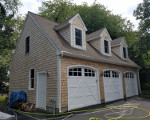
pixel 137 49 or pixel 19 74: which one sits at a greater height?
pixel 137 49

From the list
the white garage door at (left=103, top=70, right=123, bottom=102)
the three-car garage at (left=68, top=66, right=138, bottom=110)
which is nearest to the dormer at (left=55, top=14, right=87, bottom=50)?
the three-car garage at (left=68, top=66, right=138, bottom=110)

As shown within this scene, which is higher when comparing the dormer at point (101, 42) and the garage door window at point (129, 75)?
the dormer at point (101, 42)

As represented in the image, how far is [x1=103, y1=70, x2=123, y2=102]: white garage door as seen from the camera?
9453mm

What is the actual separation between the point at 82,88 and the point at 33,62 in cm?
409

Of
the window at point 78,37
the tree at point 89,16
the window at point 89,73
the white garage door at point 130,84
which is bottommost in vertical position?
the white garage door at point 130,84

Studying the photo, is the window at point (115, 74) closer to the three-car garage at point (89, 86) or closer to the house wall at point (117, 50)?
the three-car garage at point (89, 86)

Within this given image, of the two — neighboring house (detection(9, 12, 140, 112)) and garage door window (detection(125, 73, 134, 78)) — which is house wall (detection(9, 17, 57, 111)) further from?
garage door window (detection(125, 73, 134, 78))

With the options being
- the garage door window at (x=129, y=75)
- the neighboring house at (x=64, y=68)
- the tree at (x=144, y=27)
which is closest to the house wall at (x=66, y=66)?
the neighboring house at (x=64, y=68)

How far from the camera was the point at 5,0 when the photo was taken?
56.2ft

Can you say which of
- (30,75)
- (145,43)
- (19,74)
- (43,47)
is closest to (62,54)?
(43,47)

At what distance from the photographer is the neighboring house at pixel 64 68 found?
654 centimetres

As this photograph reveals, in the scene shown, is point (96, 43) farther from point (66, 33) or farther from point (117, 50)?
point (117, 50)

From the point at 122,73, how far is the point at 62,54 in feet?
25.4

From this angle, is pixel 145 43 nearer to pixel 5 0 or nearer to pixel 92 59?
pixel 92 59
